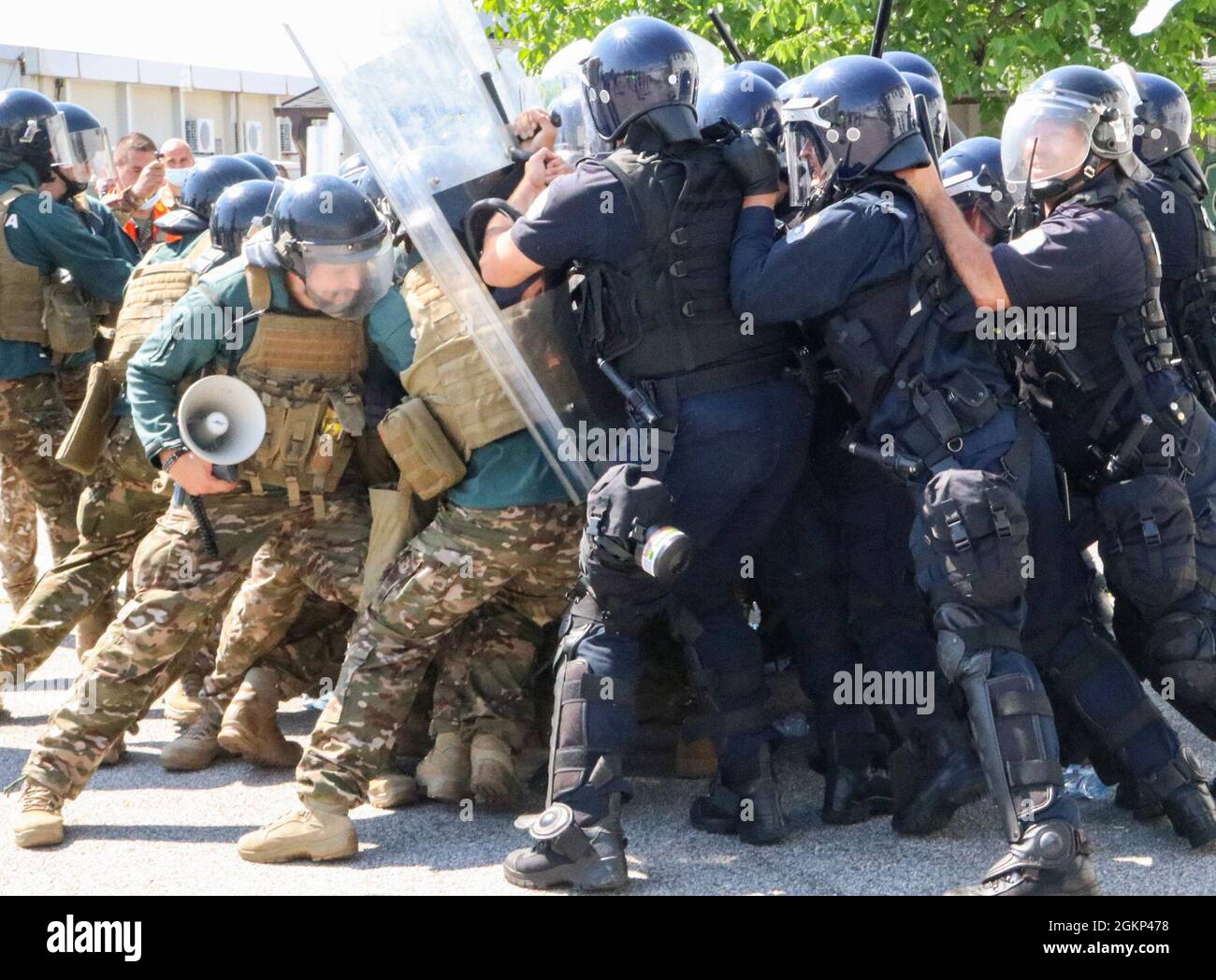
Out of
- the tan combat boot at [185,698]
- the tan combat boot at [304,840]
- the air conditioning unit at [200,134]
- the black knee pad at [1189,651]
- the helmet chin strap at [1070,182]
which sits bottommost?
the tan combat boot at [304,840]

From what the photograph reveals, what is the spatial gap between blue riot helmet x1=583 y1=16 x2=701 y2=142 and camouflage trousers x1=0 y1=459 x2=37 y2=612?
3916 millimetres

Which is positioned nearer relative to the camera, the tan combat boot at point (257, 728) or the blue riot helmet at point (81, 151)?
the tan combat boot at point (257, 728)

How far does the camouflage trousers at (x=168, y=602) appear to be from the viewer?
4.61 metres

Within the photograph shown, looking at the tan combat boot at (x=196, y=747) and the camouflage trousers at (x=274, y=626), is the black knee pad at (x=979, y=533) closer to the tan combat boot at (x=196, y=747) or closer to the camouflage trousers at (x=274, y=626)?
the camouflage trousers at (x=274, y=626)

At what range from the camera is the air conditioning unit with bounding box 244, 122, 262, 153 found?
981 inches

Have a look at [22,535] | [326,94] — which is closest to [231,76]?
[22,535]

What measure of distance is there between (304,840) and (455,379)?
1.37 metres

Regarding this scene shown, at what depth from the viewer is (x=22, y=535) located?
699cm

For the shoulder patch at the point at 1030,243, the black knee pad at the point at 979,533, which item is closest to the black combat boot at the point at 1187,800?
the black knee pad at the point at 979,533

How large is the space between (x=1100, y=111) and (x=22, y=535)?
4.98 metres

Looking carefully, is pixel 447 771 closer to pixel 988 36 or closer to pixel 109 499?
pixel 109 499
